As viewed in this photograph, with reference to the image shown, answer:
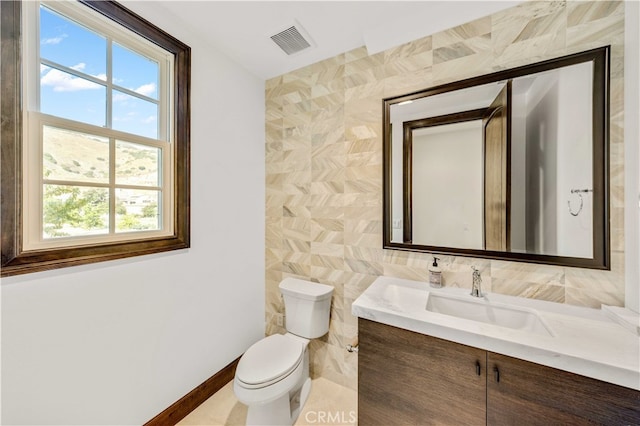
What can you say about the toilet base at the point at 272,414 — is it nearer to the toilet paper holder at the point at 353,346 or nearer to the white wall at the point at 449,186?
the toilet paper holder at the point at 353,346

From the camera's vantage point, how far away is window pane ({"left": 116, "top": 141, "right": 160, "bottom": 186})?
4.29ft

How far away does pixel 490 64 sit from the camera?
4.26ft

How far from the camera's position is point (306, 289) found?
68.4 inches

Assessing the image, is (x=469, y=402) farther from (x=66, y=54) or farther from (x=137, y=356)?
(x=66, y=54)

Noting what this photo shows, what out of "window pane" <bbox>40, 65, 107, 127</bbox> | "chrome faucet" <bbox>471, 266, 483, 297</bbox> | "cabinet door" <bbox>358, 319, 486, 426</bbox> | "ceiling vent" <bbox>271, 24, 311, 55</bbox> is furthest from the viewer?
"ceiling vent" <bbox>271, 24, 311, 55</bbox>

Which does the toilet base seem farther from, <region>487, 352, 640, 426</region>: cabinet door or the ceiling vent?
the ceiling vent

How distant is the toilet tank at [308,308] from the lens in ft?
5.50

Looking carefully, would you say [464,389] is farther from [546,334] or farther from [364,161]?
[364,161]

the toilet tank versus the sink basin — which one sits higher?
the sink basin

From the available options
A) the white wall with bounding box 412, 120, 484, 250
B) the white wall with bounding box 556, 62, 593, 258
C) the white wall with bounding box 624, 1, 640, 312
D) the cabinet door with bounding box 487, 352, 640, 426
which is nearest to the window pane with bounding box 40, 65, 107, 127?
the white wall with bounding box 412, 120, 484, 250

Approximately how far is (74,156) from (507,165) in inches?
84.5

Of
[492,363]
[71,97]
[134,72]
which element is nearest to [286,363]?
[492,363]

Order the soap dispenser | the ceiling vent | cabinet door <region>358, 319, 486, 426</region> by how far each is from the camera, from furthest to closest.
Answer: the ceiling vent → the soap dispenser → cabinet door <region>358, 319, 486, 426</region>

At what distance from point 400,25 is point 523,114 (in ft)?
2.82
